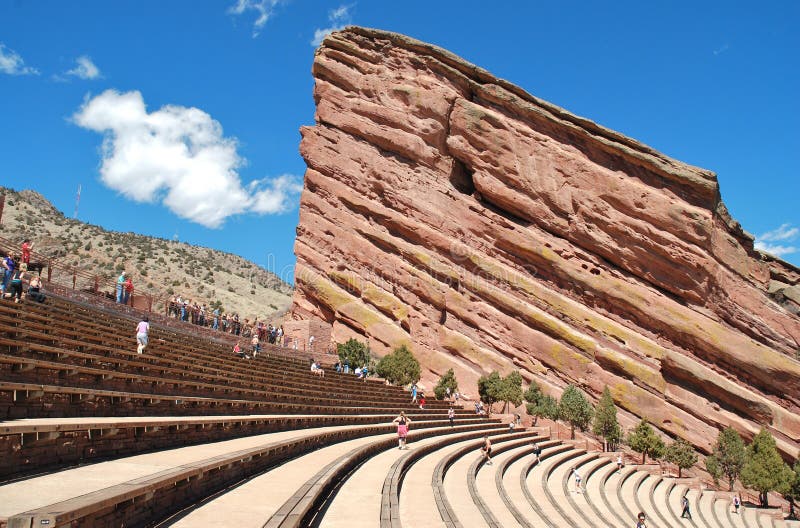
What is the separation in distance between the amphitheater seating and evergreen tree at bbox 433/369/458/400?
387 inches

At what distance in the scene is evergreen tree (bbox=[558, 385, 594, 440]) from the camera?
31.7 metres

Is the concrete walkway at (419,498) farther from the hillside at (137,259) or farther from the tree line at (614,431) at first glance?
the hillside at (137,259)

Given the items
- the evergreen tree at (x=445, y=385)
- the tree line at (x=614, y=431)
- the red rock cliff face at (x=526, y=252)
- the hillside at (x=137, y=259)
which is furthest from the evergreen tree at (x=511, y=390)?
the hillside at (x=137, y=259)

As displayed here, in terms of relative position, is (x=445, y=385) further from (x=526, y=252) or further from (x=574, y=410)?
(x=526, y=252)

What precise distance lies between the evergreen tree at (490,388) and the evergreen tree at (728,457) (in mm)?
11831

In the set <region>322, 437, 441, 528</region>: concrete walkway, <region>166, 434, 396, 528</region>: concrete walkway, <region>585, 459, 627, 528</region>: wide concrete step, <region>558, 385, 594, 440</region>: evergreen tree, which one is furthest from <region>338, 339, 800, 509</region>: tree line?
<region>166, 434, 396, 528</region>: concrete walkway

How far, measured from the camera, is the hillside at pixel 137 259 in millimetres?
53156

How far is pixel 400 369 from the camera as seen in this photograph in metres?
31.5

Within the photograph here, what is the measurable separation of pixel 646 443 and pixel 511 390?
7644 mm

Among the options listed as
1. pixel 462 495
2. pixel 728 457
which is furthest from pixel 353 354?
pixel 728 457

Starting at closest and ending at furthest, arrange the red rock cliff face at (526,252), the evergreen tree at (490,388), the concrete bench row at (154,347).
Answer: the concrete bench row at (154,347)
the evergreen tree at (490,388)
the red rock cliff face at (526,252)

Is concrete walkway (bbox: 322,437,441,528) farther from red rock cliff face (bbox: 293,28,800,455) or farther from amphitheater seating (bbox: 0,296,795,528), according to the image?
red rock cliff face (bbox: 293,28,800,455)

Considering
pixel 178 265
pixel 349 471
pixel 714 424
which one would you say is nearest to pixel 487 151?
pixel 714 424

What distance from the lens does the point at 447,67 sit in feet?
130
